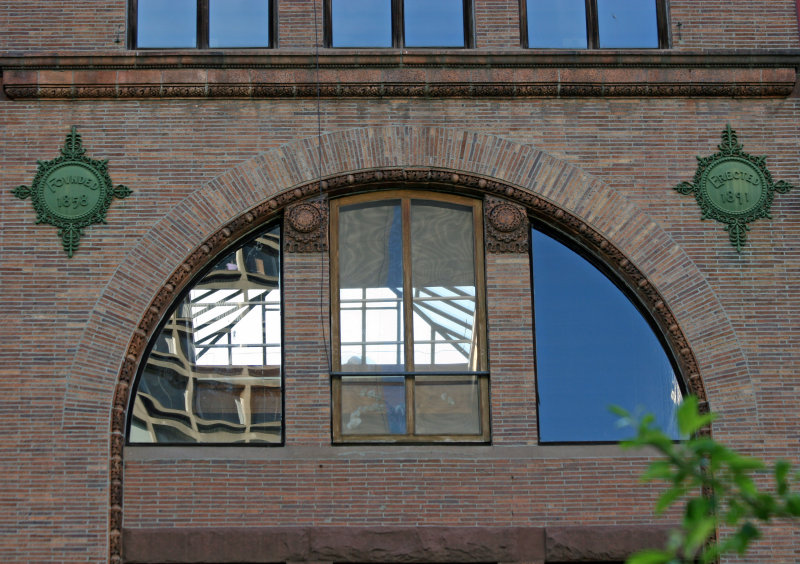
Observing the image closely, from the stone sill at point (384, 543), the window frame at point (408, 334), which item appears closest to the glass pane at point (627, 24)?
the window frame at point (408, 334)

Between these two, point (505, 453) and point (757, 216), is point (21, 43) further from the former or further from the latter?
point (757, 216)

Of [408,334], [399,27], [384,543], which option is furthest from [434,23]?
[384,543]

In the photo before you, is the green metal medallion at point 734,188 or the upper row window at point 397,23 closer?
the green metal medallion at point 734,188

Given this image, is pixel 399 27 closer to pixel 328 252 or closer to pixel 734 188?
pixel 328 252

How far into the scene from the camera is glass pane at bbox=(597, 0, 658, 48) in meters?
16.2

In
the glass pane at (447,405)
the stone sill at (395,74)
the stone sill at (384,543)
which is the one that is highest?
the stone sill at (395,74)

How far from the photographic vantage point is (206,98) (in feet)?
51.4

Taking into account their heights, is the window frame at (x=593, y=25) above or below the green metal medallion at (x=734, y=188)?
above

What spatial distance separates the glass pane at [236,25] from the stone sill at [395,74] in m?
0.38

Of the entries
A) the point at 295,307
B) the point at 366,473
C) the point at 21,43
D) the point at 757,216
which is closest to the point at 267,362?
the point at 295,307

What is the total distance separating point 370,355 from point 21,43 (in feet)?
19.3

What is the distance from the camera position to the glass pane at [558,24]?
52.9ft

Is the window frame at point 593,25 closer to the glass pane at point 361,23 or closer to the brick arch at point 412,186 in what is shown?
the brick arch at point 412,186

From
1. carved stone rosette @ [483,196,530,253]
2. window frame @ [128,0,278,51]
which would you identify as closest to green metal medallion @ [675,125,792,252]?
carved stone rosette @ [483,196,530,253]
